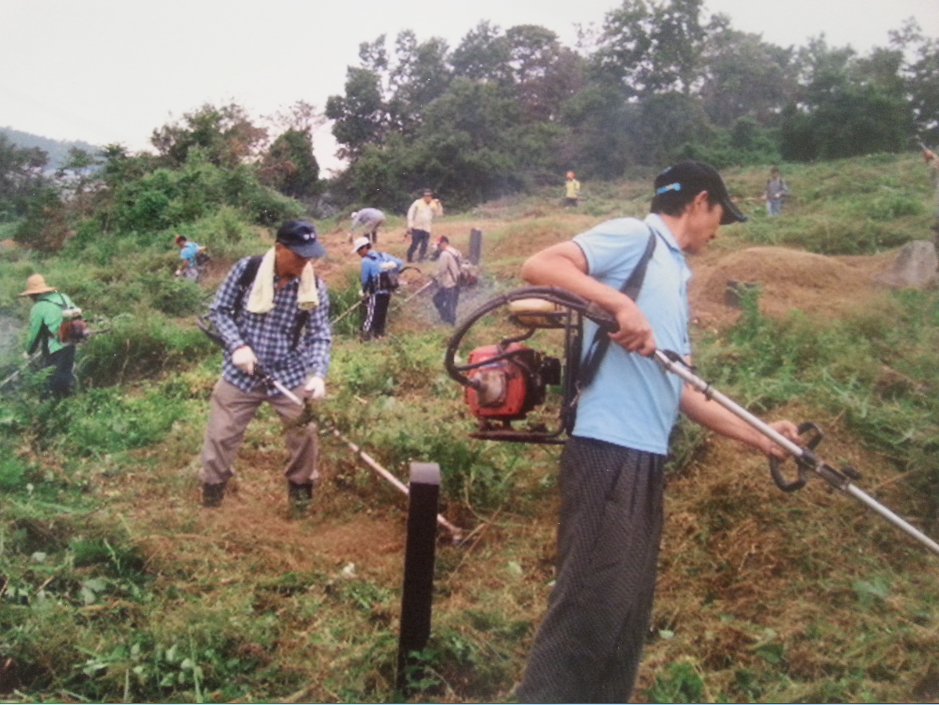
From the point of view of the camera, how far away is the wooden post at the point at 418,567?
209 centimetres

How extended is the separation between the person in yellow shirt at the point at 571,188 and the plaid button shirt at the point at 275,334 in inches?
47.8

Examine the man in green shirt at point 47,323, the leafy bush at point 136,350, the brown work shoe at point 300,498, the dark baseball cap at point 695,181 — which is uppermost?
the dark baseball cap at point 695,181

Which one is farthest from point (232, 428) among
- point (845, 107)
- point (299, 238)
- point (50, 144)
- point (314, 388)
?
point (845, 107)

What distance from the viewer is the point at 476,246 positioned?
5.59 m

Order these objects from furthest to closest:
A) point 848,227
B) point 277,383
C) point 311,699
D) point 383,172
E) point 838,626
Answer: point 848,227
point 383,172
point 277,383
point 838,626
point 311,699

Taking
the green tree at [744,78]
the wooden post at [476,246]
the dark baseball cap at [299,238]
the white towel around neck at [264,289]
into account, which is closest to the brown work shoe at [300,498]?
the white towel around neck at [264,289]

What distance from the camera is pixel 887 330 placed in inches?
158

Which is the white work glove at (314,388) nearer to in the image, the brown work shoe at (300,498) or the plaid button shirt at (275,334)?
the plaid button shirt at (275,334)

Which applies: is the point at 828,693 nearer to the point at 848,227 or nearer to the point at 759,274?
the point at 759,274

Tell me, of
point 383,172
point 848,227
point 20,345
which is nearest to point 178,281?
point 20,345

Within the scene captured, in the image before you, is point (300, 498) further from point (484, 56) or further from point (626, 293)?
point (626, 293)

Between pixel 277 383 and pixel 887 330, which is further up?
pixel 887 330

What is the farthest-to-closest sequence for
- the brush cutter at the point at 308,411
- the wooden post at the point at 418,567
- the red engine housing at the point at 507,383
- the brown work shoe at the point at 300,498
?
the brown work shoe at the point at 300,498
the brush cutter at the point at 308,411
the wooden post at the point at 418,567
the red engine housing at the point at 507,383

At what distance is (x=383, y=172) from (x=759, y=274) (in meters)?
2.76
